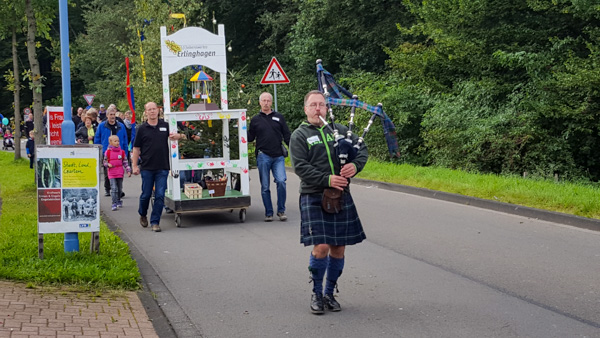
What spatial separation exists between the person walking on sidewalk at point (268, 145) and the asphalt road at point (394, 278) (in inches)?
20.2

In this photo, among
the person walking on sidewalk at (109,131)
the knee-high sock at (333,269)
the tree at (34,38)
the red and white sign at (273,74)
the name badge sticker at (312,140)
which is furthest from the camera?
the red and white sign at (273,74)

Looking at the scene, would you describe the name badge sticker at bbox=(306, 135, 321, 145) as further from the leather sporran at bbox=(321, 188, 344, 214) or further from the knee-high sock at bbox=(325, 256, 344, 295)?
the knee-high sock at bbox=(325, 256, 344, 295)

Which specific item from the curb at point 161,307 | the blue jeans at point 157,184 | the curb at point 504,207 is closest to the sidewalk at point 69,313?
the curb at point 161,307

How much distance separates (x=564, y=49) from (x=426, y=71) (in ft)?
15.8

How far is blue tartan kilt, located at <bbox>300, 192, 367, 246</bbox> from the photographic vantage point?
6273mm

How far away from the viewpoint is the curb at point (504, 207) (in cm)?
1068

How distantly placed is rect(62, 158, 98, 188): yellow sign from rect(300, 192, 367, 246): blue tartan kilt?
2673 millimetres

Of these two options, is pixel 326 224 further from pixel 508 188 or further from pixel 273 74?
pixel 273 74

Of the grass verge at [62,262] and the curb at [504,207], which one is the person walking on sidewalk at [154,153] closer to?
the grass verge at [62,262]

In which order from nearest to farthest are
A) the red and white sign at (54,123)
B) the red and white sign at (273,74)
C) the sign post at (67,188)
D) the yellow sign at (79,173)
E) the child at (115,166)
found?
the sign post at (67,188) < the yellow sign at (79,173) < the red and white sign at (54,123) < the child at (115,166) < the red and white sign at (273,74)

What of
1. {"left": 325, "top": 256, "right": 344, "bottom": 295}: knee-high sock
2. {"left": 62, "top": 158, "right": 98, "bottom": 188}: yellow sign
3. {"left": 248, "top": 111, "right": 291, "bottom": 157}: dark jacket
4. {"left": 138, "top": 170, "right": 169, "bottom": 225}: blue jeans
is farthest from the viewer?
{"left": 248, "top": 111, "right": 291, "bottom": 157}: dark jacket

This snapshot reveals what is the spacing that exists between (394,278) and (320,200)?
1.90m

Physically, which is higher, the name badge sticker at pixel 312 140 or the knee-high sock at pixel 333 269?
the name badge sticker at pixel 312 140

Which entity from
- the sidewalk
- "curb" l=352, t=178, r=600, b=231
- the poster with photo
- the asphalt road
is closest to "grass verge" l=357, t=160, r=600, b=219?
"curb" l=352, t=178, r=600, b=231
